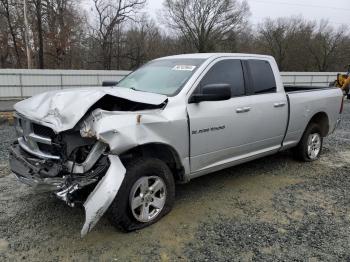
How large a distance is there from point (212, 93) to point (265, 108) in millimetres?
1382

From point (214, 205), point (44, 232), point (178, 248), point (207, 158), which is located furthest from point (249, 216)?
point (44, 232)

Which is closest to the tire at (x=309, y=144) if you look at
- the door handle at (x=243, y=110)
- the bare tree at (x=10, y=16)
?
the door handle at (x=243, y=110)

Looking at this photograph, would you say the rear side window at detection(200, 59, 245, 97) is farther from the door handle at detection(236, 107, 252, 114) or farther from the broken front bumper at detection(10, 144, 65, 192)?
the broken front bumper at detection(10, 144, 65, 192)

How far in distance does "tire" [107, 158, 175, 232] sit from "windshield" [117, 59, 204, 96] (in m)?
0.94

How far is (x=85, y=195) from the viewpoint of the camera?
3463 millimetres

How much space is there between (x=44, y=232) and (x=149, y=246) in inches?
44.9

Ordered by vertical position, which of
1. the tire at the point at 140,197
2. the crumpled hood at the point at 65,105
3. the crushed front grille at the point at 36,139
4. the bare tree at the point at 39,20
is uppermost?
the bare tree at the point at 39,20

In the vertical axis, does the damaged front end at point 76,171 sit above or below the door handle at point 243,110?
below

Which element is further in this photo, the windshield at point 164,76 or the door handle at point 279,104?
the door handle at point 279,104

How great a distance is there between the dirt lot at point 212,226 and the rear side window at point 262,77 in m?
1.39

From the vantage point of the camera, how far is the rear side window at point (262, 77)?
16.5 feet

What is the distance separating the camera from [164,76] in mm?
4566

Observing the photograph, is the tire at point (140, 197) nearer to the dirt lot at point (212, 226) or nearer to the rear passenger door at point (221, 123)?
the dirt lot at point (212, 226)

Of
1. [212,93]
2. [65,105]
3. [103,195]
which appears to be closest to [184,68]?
[212,93]
